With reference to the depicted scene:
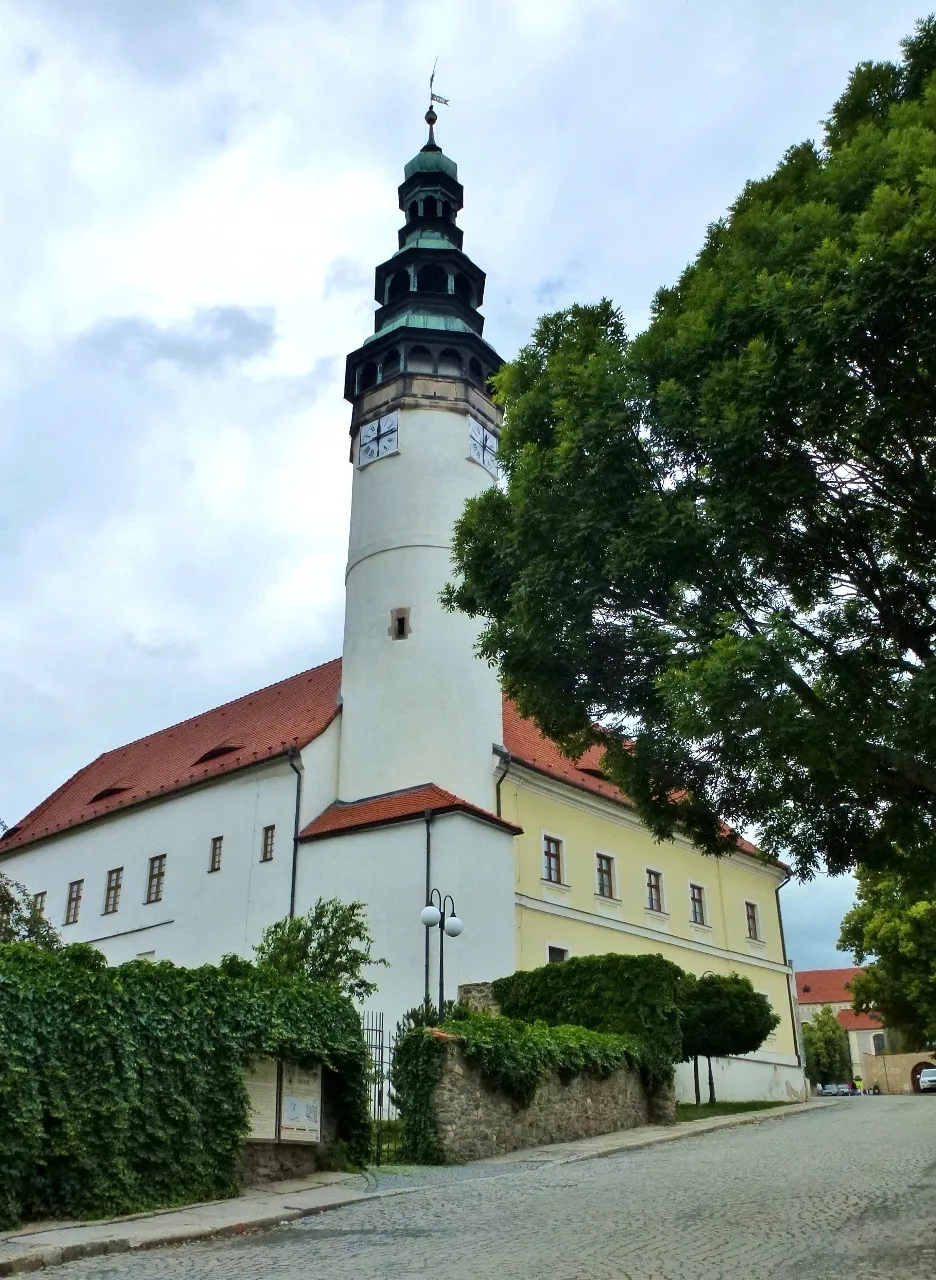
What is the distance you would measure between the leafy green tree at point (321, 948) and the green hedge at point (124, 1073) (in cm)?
565

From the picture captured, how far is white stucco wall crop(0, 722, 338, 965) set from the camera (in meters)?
28.6

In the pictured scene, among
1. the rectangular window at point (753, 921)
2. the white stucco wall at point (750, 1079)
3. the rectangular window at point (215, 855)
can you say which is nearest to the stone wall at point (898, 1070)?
the white stucco wall at point (750, 1079)

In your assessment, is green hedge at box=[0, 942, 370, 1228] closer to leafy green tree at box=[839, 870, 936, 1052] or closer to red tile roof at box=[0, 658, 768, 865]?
red tile roof at box=[0, 658, 768, 865]

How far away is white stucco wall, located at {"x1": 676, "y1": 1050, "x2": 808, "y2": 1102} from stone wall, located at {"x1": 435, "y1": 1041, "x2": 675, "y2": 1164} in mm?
8556

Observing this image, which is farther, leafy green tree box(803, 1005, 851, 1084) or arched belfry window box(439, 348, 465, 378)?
leafy green tree box(803, 1005, 851, 1084)

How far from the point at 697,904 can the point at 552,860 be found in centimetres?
746

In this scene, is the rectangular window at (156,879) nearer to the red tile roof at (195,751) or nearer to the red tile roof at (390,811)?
the red tile roof at (195,751)

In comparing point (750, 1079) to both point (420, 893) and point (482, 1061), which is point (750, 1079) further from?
point (482, 1061)

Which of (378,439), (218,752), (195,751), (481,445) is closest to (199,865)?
(218,752)

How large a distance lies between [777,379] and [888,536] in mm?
2123

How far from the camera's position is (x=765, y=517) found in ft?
33.1

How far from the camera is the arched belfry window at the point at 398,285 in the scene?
34875 mm

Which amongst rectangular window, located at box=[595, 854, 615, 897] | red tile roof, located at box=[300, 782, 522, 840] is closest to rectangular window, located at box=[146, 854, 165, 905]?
red tile roof, located at box=[300, 782, 522, 840]

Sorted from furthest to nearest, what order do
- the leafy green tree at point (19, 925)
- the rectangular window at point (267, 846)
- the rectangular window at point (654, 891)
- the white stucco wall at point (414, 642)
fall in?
1. the rectangular window at point (654, 891)
2. the rectangular window at point (267, 846)
3. the white stucco wall at point (414, 642)
4. the leafy green tree at point (19, 925)
